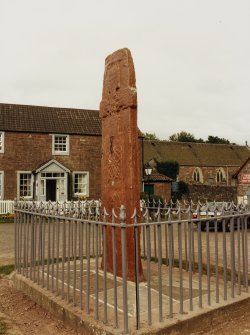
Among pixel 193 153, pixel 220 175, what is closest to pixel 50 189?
pixel 193 153

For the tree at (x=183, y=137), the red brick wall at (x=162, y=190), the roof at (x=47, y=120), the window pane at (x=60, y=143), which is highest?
the tree at (x=183, y=137)

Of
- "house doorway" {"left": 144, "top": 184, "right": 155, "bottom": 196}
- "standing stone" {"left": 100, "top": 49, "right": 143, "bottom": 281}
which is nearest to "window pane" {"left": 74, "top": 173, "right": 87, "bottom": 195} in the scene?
"house doorway" {"left": 144, "top": 184, "right": 155, "bottom": 196}

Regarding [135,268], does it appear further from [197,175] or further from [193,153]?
[193,153]

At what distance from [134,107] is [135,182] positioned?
3.96ft

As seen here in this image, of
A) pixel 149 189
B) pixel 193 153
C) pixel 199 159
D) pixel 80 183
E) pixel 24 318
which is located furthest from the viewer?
pixel 193 153

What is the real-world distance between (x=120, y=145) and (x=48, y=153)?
801 inches

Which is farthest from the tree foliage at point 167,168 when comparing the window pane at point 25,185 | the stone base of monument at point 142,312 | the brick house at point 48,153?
the stone base of monument at point 142,312

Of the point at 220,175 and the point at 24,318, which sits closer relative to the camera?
the point at 24,318

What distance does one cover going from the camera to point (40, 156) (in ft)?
82.8

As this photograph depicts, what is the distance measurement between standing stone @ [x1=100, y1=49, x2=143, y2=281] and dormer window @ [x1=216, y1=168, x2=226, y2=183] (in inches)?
1835

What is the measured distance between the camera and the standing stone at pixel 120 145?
570cm

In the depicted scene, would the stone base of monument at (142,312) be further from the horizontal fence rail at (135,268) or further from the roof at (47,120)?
the roof at (47,120)

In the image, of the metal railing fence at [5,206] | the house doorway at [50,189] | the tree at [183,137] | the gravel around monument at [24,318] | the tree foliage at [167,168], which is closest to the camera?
the gravel around monument at [24,318]

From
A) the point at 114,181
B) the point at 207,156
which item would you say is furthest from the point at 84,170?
the point at 207,156
